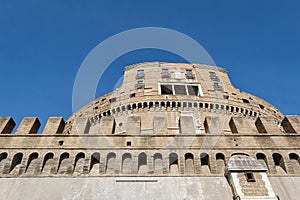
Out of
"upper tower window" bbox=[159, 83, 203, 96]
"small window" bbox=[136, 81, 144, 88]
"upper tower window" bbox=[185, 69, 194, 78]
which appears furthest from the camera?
"upper tower window" bbox=[185, 69, 194, 78]

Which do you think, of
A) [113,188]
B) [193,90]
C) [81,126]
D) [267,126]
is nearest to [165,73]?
[193,90]

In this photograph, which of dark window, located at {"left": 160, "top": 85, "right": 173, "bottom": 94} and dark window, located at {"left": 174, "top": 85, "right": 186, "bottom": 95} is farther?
dark window, located at {"left": 160, "top": 85, "right": 173, "bottom": 94}

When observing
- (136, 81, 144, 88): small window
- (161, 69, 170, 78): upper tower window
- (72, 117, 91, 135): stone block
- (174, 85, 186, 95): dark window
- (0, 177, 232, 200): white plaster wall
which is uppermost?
(161, 69, 170, 78): upper tower window

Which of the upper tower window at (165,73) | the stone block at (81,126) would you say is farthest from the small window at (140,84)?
the stone block at (81,126)

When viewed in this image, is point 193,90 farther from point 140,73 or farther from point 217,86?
point 140,73

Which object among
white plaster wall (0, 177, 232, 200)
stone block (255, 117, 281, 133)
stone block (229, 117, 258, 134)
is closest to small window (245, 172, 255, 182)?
white plaster wall (0, 177, 232, 200)

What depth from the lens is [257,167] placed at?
31.6 feet

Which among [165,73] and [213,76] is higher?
[213,76]

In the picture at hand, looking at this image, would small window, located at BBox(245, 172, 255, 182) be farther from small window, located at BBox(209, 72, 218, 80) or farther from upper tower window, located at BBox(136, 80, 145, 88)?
small window, located at BBox(209, 72, 218, 80)

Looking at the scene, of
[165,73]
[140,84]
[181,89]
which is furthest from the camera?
[165,73]

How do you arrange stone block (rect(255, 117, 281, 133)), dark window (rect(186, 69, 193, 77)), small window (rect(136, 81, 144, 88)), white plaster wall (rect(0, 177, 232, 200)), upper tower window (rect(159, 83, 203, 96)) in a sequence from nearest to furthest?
1. white plaster wall (rect(0, 177, 232, 200))
2. stone block (rect(255, 117, 281, 133))
3. upper tower window (rect(159, 83, 203, 96))
4. small window (rect(136, 81, 144, 88))
5. dark window (rect(186, 69, 193, 77))

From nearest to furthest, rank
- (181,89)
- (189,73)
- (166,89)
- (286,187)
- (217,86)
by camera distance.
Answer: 1. (286,187)
2. (181,89)
3. (166,89)
4. (217,86)
5. (189,73)

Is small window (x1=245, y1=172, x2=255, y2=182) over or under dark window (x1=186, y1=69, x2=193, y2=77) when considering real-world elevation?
under

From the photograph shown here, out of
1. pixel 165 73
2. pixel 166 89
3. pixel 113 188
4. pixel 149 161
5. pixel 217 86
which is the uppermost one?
pixel 165 73
